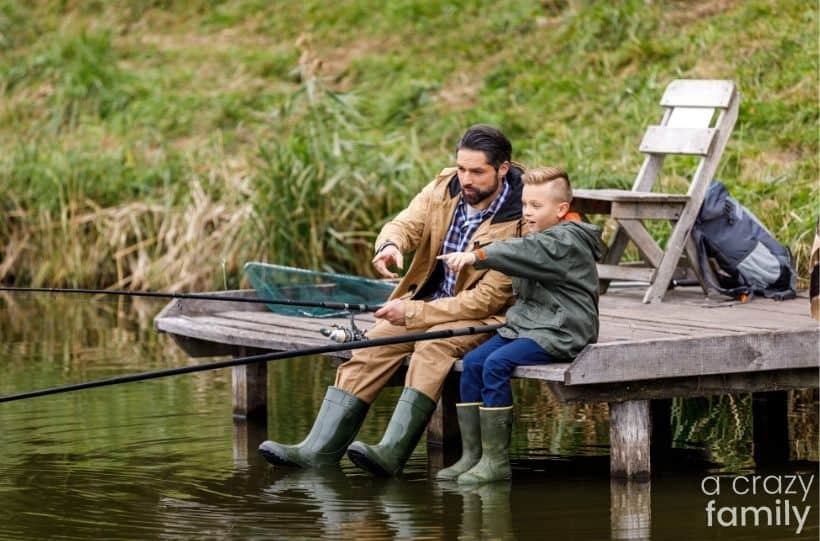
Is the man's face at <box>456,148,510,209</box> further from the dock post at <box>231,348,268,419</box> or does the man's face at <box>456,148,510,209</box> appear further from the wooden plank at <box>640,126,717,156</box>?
the dock post at <box>231,348,268,419</box>

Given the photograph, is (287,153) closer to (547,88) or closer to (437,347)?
(547,88)

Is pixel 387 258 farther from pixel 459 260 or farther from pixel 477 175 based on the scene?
pixel 459 260

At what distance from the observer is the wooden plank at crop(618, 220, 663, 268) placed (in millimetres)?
8516

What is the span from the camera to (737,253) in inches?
334

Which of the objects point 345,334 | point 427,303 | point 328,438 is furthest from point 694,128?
point 328,438

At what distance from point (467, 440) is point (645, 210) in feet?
6.74

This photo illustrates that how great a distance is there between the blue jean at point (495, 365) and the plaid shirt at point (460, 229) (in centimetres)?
48

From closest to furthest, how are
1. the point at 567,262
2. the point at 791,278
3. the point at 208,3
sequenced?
the point at 567,262 → the point at 791,278 → the point at 208,3

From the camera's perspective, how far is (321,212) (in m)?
12.3

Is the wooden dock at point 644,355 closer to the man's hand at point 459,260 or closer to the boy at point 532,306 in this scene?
the boy at point 532,306

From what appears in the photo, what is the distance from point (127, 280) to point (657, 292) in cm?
583

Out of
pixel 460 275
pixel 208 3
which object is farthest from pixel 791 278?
pixel 208 3

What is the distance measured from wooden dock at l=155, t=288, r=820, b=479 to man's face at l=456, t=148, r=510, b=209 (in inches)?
30.2

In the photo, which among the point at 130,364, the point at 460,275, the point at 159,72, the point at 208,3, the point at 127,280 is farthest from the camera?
the point at 208,3
